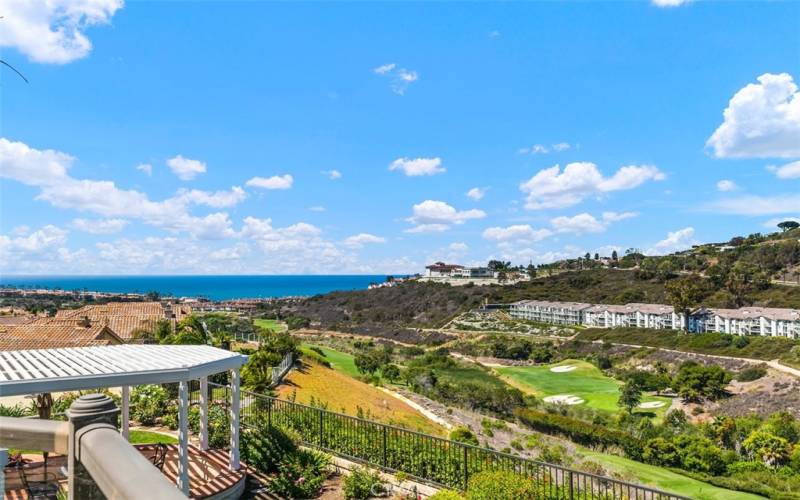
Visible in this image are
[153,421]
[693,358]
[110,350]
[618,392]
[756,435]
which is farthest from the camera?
[693,358]

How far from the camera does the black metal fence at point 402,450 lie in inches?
339

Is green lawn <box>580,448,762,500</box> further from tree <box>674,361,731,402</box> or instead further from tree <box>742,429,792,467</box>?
tree <box>674,361,731,402</box>

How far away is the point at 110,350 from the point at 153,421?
15.4 ft

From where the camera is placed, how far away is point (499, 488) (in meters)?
6.66

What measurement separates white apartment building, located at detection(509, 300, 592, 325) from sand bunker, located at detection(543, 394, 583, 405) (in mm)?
43059

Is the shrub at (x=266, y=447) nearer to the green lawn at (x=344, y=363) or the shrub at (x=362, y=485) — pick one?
Result: the shrub at (x=362, y=485)

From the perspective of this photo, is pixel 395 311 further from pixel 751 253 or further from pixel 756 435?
pixel 756 435

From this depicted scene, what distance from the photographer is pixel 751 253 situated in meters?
100

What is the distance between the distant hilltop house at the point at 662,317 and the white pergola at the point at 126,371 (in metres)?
71.3

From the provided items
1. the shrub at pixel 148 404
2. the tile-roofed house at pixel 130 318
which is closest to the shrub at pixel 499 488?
the shrub at pixel 148 404

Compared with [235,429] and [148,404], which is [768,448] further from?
[148,404]

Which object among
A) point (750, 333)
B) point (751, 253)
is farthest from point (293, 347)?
point (751, 253)

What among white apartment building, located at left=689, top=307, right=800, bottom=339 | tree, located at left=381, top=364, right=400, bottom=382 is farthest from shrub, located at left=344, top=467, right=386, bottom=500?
white apartment building, located at left=689, top=307, right=800, bottom=339

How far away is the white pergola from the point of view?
18.6 feet
